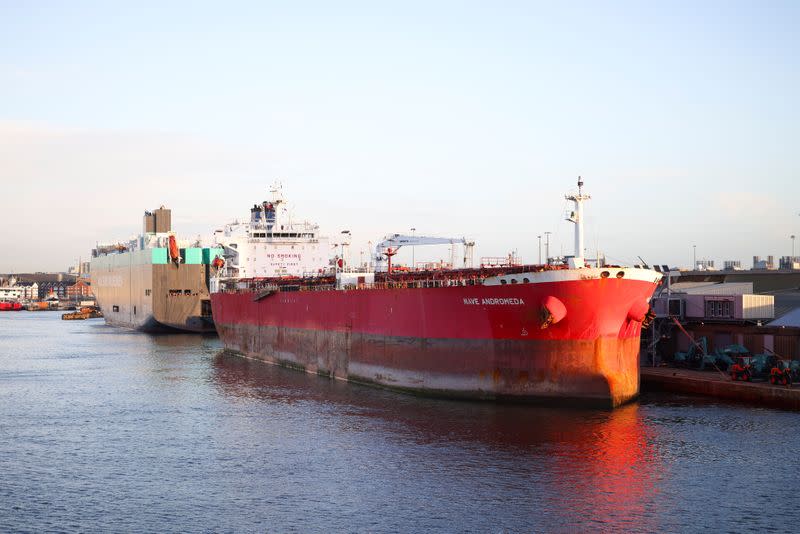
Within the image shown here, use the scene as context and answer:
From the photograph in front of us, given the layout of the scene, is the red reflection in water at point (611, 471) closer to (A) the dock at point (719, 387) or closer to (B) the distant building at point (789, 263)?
(A) the dock at point (719, 387)

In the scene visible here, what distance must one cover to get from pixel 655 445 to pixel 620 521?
5.47 metres

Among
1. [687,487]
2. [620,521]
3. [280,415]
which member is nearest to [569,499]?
[620,521]

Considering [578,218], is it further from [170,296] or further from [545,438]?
[170,296]

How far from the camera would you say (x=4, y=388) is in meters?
31.1

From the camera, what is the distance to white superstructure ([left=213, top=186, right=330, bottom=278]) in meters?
47.4

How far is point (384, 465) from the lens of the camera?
60.8ft

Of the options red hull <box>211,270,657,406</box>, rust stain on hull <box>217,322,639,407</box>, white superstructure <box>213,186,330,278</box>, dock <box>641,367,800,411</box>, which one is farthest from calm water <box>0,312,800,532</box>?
white superstructure <box>213,186,330,278</box>

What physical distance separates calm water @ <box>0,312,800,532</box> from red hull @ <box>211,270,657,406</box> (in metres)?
0.75

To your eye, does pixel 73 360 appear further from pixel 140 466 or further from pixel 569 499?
pixel 569 499

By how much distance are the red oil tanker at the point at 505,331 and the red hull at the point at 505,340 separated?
0.10ft

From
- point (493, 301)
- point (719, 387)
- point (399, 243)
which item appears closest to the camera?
point (493, 301)

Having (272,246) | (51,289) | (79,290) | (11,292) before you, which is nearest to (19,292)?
(11,292)

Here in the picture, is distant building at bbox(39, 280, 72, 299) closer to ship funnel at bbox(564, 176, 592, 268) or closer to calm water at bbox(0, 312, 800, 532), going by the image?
calm water at bbox(0, 312, 800, 532)

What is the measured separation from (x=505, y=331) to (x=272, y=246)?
88.1ft
